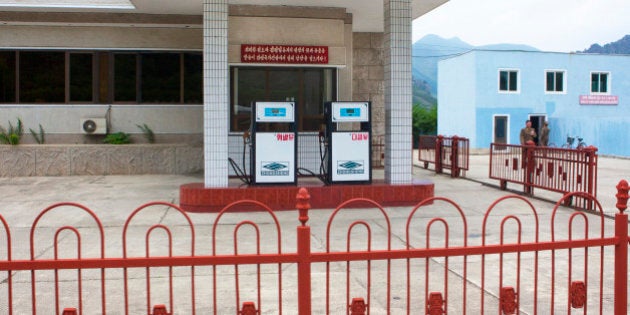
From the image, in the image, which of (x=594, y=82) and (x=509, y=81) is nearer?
(x=509, y=81)

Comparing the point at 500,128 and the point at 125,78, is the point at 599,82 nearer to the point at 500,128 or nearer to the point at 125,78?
the point at 500,128

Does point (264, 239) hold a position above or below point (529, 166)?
below

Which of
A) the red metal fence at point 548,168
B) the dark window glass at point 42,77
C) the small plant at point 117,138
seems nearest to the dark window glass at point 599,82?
the red metal fence at point 548,168

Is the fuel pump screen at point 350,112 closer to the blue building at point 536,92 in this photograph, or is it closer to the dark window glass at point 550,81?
the blue building at point 536,92

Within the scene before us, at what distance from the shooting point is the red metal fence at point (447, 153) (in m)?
17.6

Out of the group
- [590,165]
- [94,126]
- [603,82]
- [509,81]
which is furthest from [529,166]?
[603,82]

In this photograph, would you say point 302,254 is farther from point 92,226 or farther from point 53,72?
point 53,72

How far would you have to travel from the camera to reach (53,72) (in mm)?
17625

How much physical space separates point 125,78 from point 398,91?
9.28m

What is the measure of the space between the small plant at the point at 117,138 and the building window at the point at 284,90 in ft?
13.5

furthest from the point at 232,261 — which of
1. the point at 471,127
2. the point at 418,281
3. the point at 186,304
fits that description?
the point at 471,127

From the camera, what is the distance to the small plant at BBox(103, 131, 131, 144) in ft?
57.1

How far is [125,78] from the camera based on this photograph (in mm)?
17812

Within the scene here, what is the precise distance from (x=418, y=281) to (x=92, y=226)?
5.76 metres
